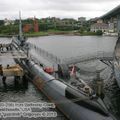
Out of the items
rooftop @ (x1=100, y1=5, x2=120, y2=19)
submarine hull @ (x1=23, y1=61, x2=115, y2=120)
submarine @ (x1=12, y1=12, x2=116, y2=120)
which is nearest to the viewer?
submarine @ (x1=12, y1=12, x2=116, y2=120)

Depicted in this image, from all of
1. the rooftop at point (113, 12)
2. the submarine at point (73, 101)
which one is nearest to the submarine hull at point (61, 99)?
the submarine at point (73, 101)

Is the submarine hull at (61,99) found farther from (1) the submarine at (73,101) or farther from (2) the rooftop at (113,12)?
(2) the rooftop at (113,12)

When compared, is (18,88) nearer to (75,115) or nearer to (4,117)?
(4,117)

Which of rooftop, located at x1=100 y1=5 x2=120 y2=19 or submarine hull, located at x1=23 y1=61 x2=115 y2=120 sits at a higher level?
rooftop, located at x1=100 y1=5 x2=120 y2=19

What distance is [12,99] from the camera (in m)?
44.4

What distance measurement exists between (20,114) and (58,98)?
469cm

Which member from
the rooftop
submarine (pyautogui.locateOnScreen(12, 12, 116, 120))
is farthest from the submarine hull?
the rooftop

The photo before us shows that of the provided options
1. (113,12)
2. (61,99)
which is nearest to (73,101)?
(61,99)

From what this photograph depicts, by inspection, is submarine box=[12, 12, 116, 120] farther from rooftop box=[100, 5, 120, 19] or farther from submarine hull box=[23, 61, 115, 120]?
rooftop box=[100, 5, 120, 19]

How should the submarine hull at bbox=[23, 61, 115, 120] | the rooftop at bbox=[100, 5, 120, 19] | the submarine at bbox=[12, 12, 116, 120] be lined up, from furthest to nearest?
the rooftop at bbox=[100, 5, 120, 19], the submarine hull at bbox=[23, 61, 115, 120], the submarine at bbox=[12, 12, 116, 120]

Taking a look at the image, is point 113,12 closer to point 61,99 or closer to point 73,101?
point 61,99

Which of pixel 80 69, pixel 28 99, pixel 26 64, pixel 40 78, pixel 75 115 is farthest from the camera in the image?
pixel 80 69

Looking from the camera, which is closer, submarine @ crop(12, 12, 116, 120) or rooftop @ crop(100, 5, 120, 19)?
submarine @ crop(12, 12, 116, 120)

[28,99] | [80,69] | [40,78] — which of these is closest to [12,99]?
[28,99]
